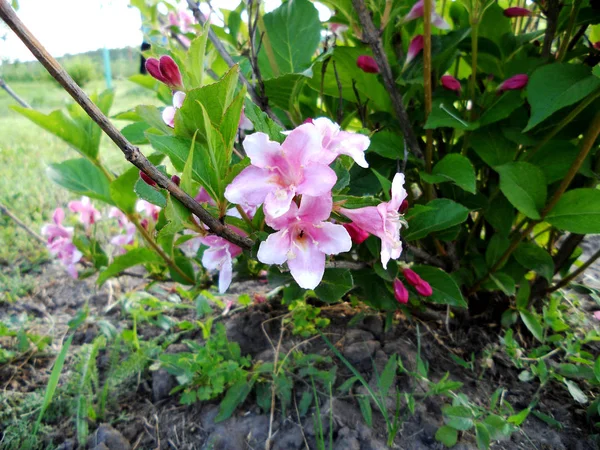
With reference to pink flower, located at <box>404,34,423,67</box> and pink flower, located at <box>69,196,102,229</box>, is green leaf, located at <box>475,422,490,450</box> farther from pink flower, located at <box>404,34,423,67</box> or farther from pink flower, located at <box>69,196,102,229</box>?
pink flower, located at <box>69,196,102,229</box>

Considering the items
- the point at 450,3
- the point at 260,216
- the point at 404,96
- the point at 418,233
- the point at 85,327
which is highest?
the point at 450,3

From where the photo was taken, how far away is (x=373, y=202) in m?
0.66

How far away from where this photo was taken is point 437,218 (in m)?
0.90

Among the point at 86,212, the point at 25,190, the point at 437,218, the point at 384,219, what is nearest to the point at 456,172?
the point at 437,218

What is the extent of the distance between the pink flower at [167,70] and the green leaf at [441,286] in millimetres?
671

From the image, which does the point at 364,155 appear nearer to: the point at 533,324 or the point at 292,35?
→ the point at 292,35

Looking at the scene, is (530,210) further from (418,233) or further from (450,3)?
(450,3)

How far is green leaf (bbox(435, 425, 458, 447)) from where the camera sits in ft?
3.22

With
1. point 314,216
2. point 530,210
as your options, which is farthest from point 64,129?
point 530,210

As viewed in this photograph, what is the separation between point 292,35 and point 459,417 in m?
0.95

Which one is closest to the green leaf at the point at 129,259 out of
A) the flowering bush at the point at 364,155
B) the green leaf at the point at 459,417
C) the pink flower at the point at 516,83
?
the flowering bush at the point at 364,155

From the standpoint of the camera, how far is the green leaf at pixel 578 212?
2.86ft

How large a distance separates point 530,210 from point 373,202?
47cm

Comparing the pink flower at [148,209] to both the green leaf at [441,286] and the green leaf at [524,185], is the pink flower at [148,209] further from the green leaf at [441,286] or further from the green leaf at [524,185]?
the green leaf at [524,185]
